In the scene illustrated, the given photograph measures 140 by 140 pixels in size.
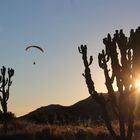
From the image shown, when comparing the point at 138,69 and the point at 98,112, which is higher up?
the point at 98,112

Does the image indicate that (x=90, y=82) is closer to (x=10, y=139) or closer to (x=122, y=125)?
(x=122, y=125)

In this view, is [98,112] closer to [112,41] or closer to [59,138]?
[59,138]

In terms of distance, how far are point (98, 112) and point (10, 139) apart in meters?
64.9

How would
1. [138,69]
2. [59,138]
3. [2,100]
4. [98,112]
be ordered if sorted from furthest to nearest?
[98,112] → [2,100] → [59,138] → [138,69]

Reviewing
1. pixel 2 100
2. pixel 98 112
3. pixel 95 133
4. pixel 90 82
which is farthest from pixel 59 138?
pixel 98 112

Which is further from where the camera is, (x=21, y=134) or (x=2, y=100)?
(x=2, y=100)

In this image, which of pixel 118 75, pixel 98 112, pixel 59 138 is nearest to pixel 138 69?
pixel 118 75

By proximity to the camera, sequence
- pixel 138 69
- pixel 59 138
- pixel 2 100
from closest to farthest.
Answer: pixel 138 69
pixel 59 138
pixel 2 100

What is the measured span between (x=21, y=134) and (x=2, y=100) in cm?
524

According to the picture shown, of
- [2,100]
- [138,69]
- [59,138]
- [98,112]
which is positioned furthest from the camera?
[98,112]

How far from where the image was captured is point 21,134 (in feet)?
92.3

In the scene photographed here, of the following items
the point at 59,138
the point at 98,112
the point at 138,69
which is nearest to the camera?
the point at 138,69

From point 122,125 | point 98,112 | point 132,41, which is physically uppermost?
point 98,112

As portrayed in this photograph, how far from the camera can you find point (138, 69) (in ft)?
55.6
